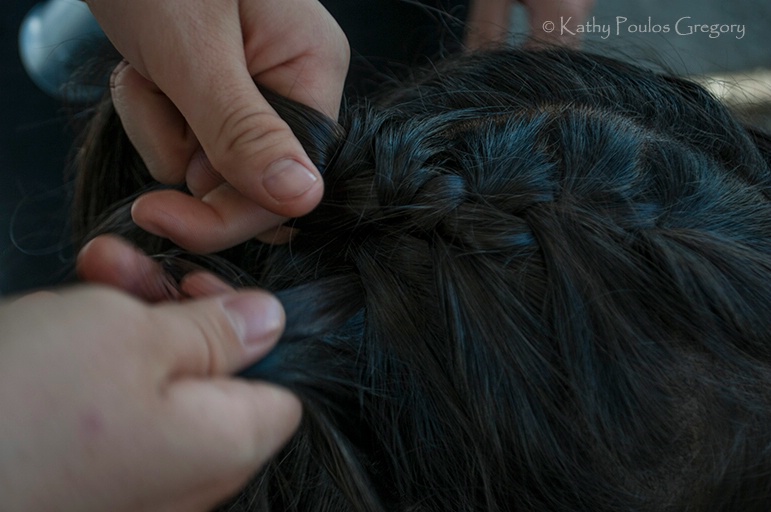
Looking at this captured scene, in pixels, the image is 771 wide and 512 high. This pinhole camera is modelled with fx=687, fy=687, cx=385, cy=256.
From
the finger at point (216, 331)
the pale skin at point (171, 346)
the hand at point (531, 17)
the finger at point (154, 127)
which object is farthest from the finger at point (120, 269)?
the hand at point (531, 17)

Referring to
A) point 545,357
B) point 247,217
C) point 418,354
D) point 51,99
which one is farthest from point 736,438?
point 51,99

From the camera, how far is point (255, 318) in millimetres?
507

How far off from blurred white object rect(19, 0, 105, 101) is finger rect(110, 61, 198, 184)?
44 centimetres

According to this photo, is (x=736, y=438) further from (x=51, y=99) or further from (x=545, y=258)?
(x=51, y=99)

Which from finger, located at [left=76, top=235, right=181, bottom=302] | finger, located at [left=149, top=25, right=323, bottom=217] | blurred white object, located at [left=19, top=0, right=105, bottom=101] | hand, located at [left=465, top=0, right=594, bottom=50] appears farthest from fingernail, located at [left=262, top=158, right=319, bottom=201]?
blurred white object, located at [left=19, top=0, right=105, bottom=101]

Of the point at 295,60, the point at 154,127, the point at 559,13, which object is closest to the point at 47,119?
the point at 154,127

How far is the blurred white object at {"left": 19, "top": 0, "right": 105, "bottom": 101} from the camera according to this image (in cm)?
126

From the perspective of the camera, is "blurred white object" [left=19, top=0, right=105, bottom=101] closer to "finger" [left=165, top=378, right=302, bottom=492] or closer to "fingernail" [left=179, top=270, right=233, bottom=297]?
"fingernail" [left=179, top=270, right=233, bottom=297]

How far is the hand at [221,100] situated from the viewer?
2.20 feet

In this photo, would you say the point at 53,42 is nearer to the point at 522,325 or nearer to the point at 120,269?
the point at 120,269

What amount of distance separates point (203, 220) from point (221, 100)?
0.13m

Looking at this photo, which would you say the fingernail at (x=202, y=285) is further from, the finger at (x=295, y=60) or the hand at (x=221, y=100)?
the finger at (x=295, y=60)

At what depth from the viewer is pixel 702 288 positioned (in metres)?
0.60

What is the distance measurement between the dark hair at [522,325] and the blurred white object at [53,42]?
0.79 metres
